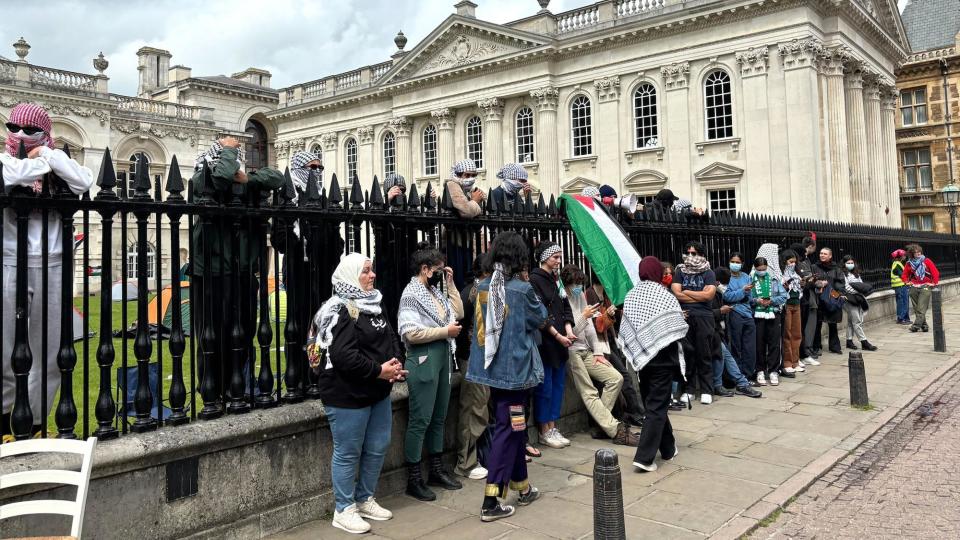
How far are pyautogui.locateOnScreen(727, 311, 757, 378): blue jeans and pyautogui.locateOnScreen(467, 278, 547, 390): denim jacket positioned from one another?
5310mm

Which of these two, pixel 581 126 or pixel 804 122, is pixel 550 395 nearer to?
pixel 804 122

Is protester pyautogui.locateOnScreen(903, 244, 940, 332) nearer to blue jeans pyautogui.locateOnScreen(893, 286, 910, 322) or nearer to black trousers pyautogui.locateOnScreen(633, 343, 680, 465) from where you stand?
blue jeans pyautogui.locateOnScreen(893, 286, 910, 322)

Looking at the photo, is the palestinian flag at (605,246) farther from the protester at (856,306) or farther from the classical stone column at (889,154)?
the classical stone column at (889,154)

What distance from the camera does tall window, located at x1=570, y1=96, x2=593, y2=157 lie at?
3231cm

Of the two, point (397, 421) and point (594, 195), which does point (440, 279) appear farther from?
point (594, 195)

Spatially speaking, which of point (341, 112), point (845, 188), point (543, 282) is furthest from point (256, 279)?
point (341, 112)

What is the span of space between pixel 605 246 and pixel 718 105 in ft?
77.5

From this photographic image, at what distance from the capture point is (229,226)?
4730 mm

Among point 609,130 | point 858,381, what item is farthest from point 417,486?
point 609,130

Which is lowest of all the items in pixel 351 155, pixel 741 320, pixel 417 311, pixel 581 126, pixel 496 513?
pixel 496 513

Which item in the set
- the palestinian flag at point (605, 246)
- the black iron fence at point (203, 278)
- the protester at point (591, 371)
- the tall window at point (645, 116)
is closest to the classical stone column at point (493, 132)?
the tall window at point (645, 116)

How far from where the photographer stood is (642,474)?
5.91 meters

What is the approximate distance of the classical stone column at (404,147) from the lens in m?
39.6

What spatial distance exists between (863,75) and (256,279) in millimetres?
33508
